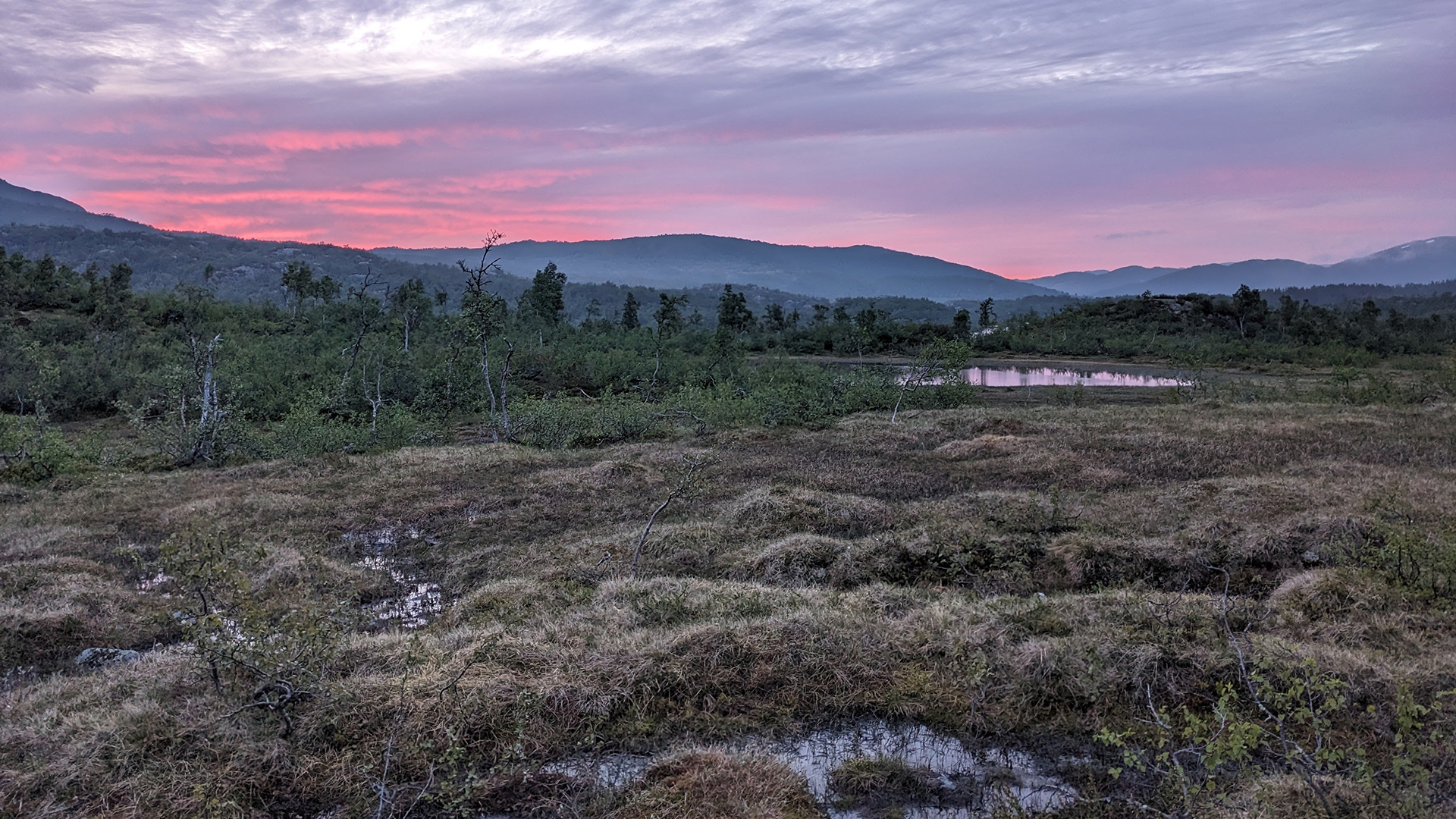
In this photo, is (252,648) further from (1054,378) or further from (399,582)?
(1054,378)

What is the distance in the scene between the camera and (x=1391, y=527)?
776cm

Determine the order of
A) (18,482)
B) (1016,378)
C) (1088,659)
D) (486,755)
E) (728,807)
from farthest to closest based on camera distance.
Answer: (1016,378), (18,482), (1088,659), (486,755), (728,807)

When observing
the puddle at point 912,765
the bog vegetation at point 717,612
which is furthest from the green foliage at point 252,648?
the puddle at point 912,765

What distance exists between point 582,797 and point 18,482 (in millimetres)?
15232

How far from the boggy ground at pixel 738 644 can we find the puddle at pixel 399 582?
153mm

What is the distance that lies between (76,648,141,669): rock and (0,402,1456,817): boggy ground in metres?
0.27

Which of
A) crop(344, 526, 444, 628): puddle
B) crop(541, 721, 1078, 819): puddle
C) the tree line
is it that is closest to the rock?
crop(344, 526, 444, 628): puddle

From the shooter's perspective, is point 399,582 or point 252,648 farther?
point 399,582

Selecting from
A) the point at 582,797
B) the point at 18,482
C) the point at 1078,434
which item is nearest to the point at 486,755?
the point at 582,797

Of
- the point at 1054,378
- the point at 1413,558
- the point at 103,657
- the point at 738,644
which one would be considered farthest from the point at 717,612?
the point at 1054,378

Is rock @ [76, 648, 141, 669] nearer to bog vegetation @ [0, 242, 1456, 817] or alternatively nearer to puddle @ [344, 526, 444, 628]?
bog vegetation @ [0, 242, 1456, 817]

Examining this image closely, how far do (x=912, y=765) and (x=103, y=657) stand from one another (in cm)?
717

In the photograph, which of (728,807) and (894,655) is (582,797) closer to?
(728,807)

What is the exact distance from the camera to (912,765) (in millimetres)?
4844
